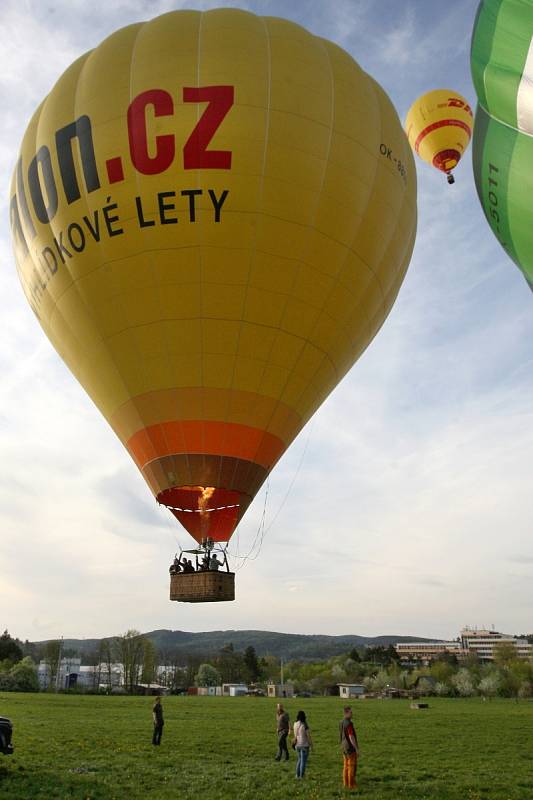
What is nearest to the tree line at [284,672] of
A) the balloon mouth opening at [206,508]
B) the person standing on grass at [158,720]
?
the person standing on grass at [158,720]

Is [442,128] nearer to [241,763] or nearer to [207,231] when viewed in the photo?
[207,231]

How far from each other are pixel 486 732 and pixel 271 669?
89.5 meters

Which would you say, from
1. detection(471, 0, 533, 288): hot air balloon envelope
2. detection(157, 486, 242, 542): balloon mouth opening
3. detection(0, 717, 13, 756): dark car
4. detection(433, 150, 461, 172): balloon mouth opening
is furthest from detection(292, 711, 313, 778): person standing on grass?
detection(433, 150, 461, 172): balloon mouth opening

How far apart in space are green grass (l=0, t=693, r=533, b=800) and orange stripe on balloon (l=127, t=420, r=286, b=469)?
17.2ft

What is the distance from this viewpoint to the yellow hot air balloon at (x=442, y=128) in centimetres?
2683

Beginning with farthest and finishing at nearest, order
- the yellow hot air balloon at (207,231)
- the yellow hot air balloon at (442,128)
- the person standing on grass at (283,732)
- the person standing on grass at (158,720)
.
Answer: the yellow hot air balloon at (442,128) < the person standing on grass at (158,720) < the person standing on grass at (283,732) < the yellow hot air balloon at (207,231)

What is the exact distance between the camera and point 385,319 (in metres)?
16.2

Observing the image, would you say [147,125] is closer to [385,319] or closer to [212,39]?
[212,39]

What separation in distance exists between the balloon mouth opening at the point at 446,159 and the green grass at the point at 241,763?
20.0 meters

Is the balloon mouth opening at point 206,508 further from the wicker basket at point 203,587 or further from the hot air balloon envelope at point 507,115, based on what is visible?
the hot air balloon envelope at point 507,115

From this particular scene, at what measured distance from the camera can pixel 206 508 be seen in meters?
13.2

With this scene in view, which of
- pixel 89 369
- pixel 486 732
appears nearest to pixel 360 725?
pixel 486 732

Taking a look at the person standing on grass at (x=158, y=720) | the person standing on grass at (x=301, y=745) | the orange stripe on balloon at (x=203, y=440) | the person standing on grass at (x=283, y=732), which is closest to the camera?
the person standing on grass at (x=301, y=745)

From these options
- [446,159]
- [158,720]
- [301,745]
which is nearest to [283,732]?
[301,745]
